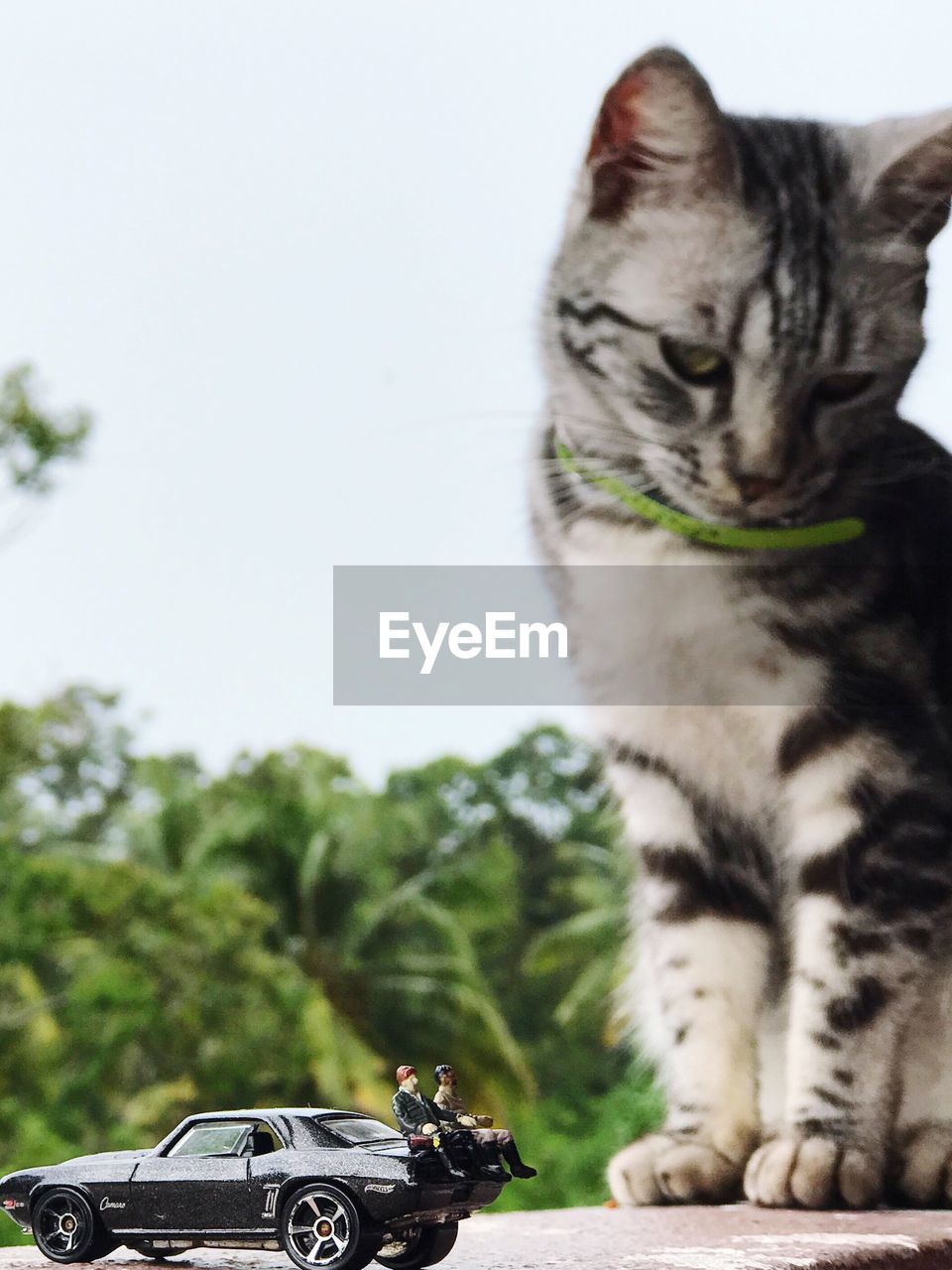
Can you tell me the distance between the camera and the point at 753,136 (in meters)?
1.75

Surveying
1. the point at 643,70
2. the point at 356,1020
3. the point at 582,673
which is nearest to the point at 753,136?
the point at 643,70

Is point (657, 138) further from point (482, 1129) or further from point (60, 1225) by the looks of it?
point (60, 1225)

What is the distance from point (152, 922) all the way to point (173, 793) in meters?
4.02

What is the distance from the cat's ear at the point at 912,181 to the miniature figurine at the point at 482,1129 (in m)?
1.07

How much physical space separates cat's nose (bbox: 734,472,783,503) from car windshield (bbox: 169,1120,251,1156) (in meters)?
0.87

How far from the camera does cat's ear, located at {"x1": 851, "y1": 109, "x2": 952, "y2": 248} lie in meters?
1.65

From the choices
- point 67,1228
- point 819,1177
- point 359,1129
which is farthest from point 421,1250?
point 819,1177

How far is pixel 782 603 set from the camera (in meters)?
1.72

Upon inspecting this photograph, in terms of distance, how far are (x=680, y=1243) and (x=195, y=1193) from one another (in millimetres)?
462

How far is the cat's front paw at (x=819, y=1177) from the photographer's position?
1.56 metres

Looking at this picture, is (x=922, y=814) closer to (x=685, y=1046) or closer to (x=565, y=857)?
(x=685, y=1046)

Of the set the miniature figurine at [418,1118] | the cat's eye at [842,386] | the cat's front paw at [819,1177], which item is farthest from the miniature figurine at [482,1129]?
the cat's eye at [842,386]

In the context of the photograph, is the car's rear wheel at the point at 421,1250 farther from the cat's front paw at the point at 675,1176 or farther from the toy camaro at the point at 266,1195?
the cat's front paw at the point at 675,1176

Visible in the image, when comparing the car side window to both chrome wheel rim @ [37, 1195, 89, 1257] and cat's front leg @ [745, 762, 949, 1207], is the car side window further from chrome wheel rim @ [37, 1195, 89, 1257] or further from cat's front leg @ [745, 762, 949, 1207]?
cat's front leg @ [745, 762, 949, 1207]
